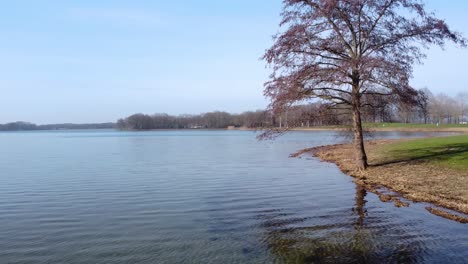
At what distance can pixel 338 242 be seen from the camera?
10.4 m

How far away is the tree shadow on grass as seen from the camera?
926 inches

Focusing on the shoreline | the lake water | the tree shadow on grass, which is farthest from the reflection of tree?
the tree shadow on grass

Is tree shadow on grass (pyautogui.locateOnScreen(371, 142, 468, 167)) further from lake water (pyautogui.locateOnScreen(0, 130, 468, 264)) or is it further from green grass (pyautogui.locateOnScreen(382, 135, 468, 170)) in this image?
lake water (pyautogui.locateOnScreen(0, 130, 468, 264))

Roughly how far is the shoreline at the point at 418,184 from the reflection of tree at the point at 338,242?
2926 millimetres

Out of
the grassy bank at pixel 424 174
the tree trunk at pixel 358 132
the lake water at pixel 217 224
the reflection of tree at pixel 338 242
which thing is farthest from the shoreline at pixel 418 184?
the reflection of tree at pixel 338 242

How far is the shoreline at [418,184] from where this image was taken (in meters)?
13.8

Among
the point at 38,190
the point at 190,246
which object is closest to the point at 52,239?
the point at 190,246

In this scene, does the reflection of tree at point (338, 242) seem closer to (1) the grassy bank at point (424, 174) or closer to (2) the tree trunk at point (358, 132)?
(1) the grassy bank at point (424, 174)

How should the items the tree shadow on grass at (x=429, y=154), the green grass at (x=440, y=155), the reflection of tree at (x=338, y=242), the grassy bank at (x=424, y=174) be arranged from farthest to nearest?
the tree shadow on grass at (x=429, y=154) < the green grass at (x=440, y=155) < the grassy bank at (x=424, y=174) < the reflection of tree at (x=338, y=242)

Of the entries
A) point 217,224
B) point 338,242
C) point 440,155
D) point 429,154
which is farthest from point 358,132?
point 338,242

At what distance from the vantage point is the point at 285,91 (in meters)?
21.2

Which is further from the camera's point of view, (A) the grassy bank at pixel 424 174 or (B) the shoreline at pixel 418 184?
(A) the grassy bank at pixel 424 174

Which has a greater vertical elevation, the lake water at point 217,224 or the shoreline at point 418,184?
the shoreline at point 418,184

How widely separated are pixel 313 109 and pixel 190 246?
43.6 ft
